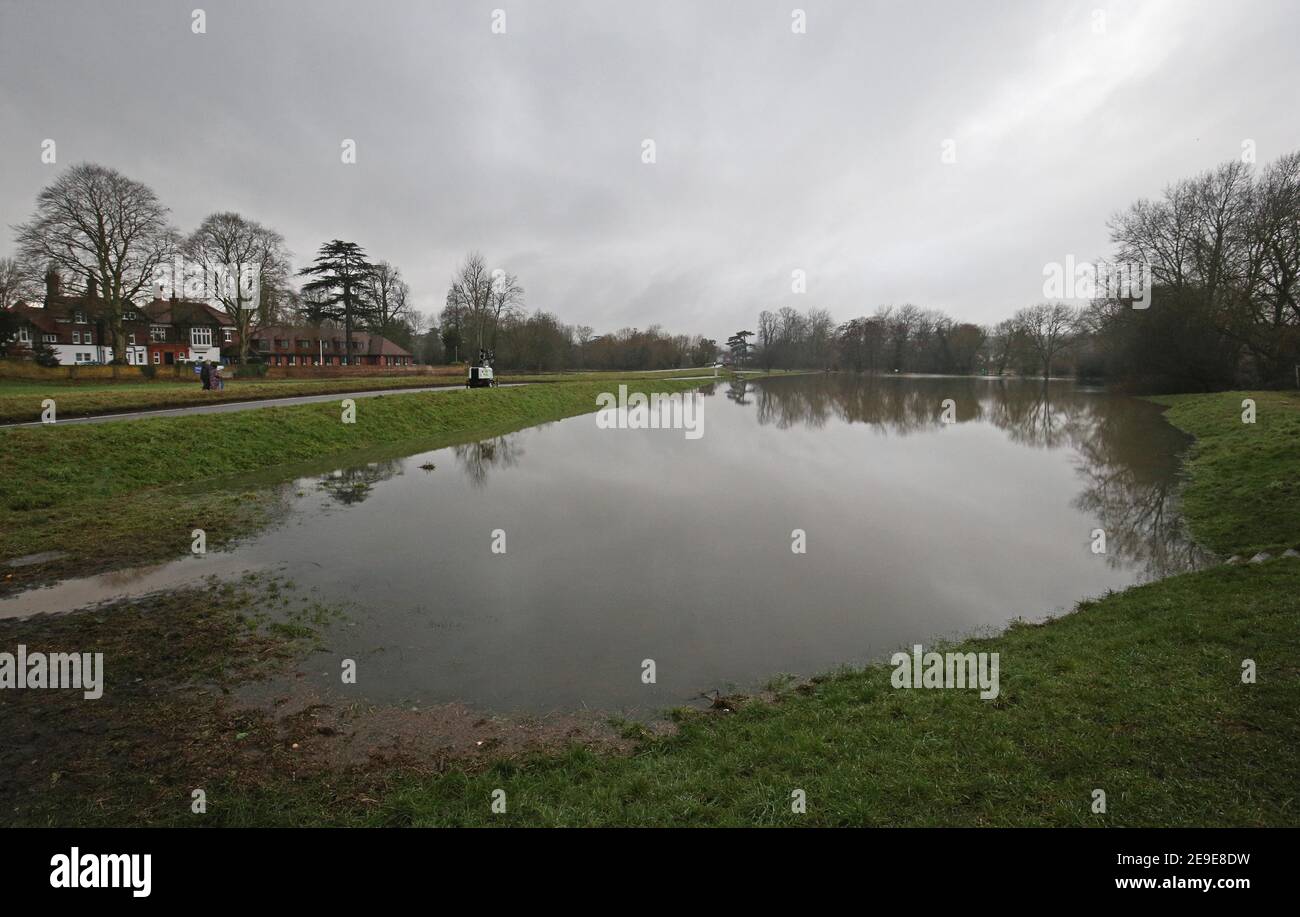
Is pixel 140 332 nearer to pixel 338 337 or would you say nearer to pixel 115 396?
pixel 338 337

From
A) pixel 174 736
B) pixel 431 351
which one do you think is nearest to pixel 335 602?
pixel 174 736

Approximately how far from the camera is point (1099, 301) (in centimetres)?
5038

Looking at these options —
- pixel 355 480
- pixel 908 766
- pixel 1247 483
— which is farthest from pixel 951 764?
pixel 355 480

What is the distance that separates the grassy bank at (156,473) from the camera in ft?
31.7

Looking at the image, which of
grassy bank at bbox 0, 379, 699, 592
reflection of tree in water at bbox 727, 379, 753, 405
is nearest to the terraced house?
grassy bank at bbox 0, 379, 699, 592

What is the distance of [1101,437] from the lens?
25125 mm

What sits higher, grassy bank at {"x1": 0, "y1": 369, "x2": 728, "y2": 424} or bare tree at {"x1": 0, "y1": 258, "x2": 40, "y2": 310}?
bare tree at {"x1": 0, "y1": 258, "x2": 40, "y2": 310}

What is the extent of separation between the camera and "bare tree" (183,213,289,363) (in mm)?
46781

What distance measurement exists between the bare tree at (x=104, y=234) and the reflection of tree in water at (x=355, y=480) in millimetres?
33344

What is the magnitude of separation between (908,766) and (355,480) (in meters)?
15.5

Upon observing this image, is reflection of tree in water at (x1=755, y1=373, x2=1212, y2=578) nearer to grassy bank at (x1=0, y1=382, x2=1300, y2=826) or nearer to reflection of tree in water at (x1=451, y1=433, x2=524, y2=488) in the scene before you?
grassy bank at (x1=0, y1=382, x2=1300, y2=826)

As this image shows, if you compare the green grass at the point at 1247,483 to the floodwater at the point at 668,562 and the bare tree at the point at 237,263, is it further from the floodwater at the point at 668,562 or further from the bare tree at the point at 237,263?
the bare tree at the point at 237,263

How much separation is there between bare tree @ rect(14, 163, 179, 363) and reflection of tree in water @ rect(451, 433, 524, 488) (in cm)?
3168
